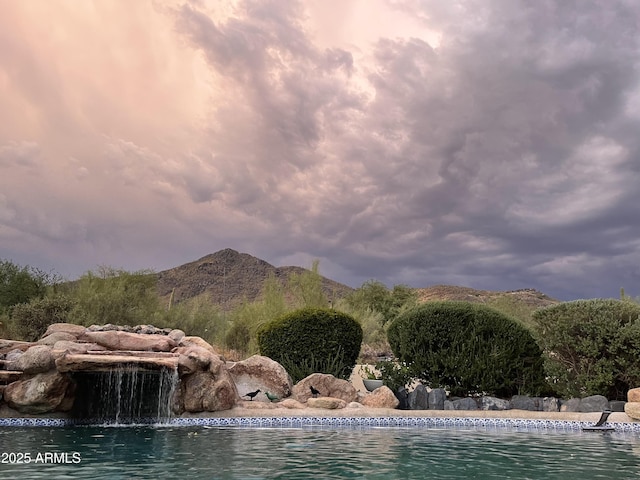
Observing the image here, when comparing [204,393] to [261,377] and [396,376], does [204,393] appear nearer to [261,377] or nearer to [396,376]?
[261,377]

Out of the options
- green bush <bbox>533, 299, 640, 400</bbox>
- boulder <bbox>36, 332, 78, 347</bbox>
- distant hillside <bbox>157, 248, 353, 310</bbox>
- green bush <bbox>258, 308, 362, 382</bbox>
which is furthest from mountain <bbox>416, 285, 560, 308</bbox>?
boulder <bbox>36, 332, 78, 347</bbox>

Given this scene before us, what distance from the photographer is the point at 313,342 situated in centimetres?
1281

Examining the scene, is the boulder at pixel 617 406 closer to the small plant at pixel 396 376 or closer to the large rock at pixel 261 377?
the small plant at pixel 396 376

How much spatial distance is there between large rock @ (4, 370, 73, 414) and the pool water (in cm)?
61

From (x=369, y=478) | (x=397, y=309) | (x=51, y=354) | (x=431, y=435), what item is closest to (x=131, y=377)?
(x=51, y=354)

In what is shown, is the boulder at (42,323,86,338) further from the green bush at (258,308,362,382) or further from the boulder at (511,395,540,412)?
the boulder at (511,395,540,412)

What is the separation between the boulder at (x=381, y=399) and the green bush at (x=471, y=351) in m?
0.95

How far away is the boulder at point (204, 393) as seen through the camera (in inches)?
407

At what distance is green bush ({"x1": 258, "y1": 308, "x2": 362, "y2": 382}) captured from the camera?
12797mm

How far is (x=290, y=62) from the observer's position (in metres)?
16.6

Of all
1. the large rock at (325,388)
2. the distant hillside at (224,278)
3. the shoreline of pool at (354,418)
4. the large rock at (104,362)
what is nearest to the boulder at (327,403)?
the shoreline of pool at (354,418)

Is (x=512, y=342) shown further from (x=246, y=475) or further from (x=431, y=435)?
(x=246, y=475)

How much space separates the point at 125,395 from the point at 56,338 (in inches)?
86.7

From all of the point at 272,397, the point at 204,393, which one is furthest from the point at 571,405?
the point at 204,393
